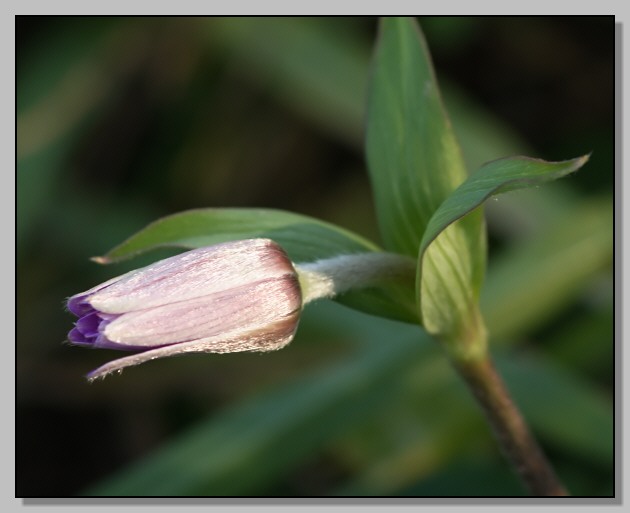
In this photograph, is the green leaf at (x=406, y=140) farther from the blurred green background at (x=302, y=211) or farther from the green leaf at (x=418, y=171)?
the blurred green background at (x=302, y=211)

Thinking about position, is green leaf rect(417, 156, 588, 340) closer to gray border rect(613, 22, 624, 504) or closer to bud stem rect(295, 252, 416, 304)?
bud stem rect(295, 252, 416, 304)

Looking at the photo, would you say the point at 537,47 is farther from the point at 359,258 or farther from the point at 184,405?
the point at 359,258

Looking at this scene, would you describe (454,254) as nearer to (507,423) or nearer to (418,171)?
(418,171)

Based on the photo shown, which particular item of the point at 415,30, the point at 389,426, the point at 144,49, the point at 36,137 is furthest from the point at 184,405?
the point at 415,30

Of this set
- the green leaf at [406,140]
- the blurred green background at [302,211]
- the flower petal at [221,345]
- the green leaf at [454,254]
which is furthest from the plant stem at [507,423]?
the blurred green background at [302,211]

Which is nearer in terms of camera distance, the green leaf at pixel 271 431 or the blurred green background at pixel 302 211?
the green leaf at pixel 271 431

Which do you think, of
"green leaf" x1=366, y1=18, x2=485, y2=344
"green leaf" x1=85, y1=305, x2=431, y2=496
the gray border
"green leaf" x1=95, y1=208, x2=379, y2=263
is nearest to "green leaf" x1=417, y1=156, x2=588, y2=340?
"green leaf" x1=366, y1=18, x2=485, y2=344

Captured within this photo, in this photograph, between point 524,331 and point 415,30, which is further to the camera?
point 524,331
